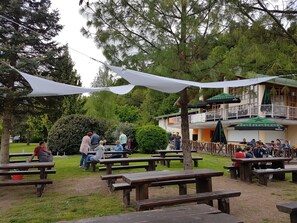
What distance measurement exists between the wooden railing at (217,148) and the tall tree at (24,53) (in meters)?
13.3

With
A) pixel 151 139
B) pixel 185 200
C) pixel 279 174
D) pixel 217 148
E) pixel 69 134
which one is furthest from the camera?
pixel 217 148

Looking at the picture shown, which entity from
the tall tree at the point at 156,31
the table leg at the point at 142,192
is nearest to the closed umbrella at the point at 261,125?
the tall tree at the point at 156,31

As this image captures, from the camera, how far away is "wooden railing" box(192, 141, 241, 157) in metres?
20.5

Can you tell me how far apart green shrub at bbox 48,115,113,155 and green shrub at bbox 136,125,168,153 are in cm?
377

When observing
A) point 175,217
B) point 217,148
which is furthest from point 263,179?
point 217,148

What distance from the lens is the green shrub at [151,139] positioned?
20.8m

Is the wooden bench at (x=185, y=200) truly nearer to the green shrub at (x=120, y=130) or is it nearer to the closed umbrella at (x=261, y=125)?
the closed umbrella at (x=261, y=125)

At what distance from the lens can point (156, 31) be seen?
26.8ft

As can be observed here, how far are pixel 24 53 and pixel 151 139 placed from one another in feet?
40.0

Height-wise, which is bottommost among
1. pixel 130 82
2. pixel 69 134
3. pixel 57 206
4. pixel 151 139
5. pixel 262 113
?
pixel 57 206

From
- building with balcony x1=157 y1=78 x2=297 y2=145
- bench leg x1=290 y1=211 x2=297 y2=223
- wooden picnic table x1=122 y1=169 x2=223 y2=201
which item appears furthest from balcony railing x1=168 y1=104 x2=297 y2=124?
bench leg x1=290 y1=211 x2=297 y2=223

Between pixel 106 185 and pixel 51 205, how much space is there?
2.34m

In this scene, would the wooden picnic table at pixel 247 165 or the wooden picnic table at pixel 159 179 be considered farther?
the wooden picnic table at pixel 247 165

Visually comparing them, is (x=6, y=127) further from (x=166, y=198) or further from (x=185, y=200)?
(x=185, y=200)
